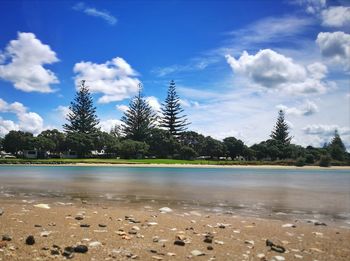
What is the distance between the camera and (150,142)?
9362cm

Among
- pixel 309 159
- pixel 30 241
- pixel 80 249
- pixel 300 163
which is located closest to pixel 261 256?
pixel 80 249

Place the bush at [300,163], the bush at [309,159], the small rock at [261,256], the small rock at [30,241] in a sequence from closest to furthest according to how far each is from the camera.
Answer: the small rock at [261,256] < the small rock at [30,241] < the bush at [300,163] < the bush at [309,159]

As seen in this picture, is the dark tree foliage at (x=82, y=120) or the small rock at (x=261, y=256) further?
the dark tree foliage at (x=82, y=120)

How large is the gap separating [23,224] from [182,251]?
3.25m

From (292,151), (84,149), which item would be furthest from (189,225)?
(292,151)

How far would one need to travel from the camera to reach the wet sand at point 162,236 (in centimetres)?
518

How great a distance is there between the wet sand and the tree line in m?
75.2

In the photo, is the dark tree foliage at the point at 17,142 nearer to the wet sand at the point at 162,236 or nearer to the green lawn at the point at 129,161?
the green lawn at the point at 129,161

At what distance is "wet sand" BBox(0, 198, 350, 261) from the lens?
204 inches

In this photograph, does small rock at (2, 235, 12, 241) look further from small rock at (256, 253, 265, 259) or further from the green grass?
the green grass

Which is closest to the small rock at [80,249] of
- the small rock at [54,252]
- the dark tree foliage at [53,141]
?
the small rock at [54,252]

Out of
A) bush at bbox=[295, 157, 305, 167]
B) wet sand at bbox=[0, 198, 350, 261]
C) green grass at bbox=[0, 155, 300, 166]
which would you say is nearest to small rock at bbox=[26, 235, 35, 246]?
wet sand at bbox=[0, 198, 350, 261]

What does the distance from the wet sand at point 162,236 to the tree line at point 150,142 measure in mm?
75174

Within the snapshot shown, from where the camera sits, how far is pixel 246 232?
693 cm
